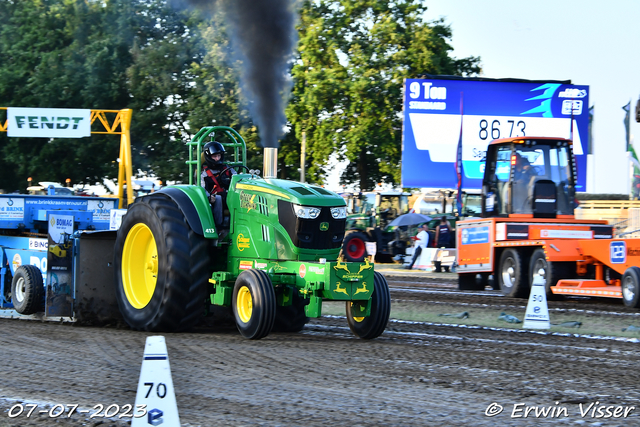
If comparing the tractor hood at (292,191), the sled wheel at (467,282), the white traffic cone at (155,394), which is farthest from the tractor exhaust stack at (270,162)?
the sled wheel at (467,282)

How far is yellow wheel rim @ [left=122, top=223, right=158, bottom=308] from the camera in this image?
32.2ft

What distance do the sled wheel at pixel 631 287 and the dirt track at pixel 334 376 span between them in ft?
13.8

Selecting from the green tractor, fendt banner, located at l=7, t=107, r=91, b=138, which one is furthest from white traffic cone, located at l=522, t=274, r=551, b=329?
fendt banner, located at l=7, t=107, r=91, b=138

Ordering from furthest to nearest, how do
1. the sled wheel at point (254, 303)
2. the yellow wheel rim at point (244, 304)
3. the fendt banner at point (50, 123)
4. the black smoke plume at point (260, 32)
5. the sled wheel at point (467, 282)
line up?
the fendt banner at point (50, 123) → the sled wheel at point (467, 282) → the black smoke plume at point (260, 32) → the yellow wheel rim at point (244, 304) → the sled wheel at point (254, 303)

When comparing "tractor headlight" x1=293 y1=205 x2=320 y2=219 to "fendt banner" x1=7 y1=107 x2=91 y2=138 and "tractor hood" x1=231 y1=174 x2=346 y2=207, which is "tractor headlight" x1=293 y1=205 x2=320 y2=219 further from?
"fendt banner" x1=7 y1=107 x2=91 y2=138

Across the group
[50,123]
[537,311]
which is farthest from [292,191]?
[50,123]

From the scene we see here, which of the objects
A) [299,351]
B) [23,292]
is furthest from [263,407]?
[23,292]

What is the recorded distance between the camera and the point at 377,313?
8.81 metres

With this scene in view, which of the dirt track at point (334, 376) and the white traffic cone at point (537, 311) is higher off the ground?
the white traffic cone at point (537, 311)

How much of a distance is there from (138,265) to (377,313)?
9.78 feet

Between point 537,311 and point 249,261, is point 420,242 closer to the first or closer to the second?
point 537,311

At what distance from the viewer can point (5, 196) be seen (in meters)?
13.6

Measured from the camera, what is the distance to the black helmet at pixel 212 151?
9.59 metres

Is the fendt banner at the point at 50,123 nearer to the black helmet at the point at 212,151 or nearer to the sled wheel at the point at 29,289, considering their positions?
the sled wheel at the point at 29,289
